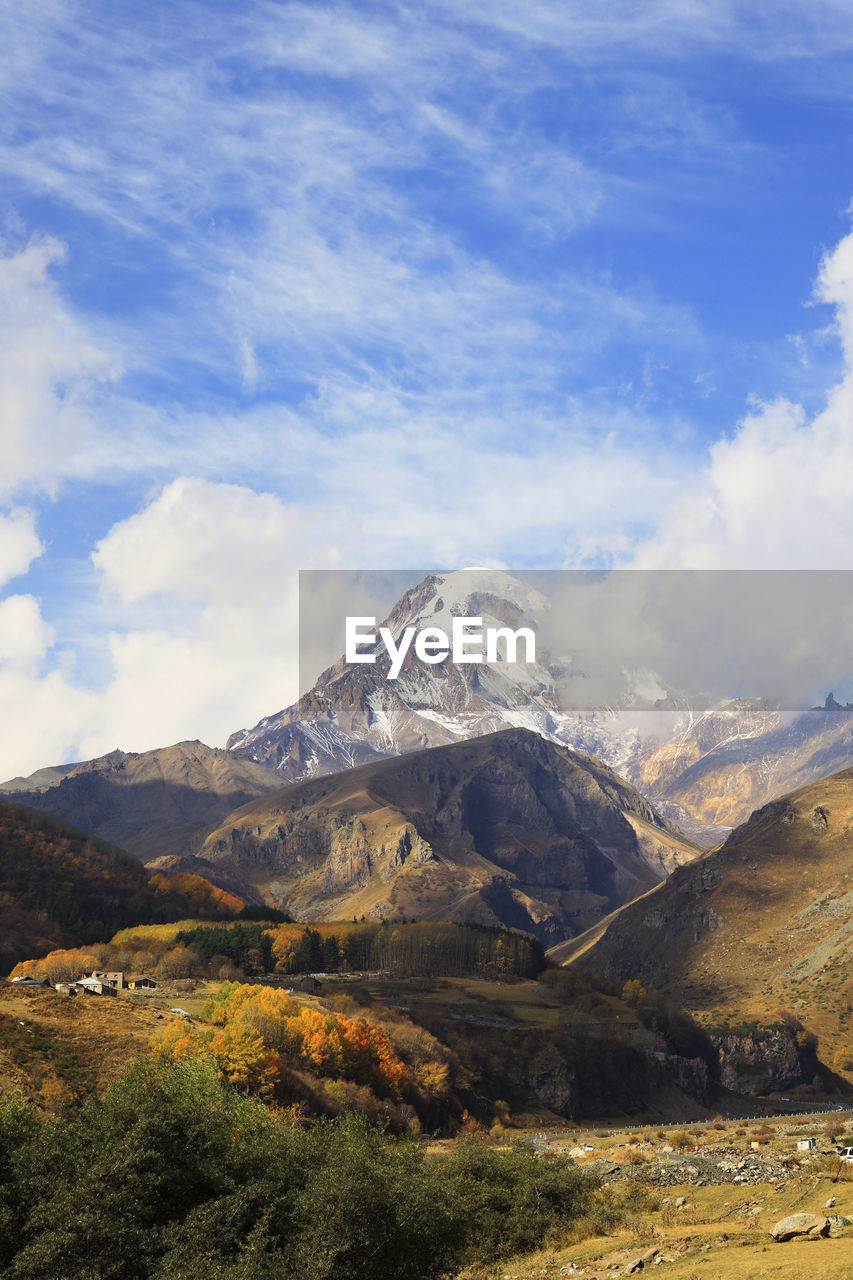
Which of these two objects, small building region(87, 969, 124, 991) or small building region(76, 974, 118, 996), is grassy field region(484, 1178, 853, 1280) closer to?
small building region(76, 974, 118, 996)

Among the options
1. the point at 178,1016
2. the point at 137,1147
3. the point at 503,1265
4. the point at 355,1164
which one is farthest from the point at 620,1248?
the point at 178,1016

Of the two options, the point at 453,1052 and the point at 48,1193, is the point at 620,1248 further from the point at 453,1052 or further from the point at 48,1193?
the point at 453,1052

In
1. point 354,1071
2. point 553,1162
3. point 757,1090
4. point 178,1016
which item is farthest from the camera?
point 757,1090

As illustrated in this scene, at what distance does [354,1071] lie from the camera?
128 meters

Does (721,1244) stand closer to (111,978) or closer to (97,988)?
(97,988)

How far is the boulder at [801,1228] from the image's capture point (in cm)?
4128

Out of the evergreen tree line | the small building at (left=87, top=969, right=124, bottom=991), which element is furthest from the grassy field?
the small building at (left=87, top=969, right=124, bottom=991)

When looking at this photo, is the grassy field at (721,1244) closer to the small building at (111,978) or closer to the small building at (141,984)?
the small building at (141,984)

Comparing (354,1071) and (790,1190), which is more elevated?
(790,1190)

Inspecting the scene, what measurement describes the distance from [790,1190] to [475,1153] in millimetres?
17822

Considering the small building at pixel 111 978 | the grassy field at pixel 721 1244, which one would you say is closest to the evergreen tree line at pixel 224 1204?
the grassy field at pixel 721 1244

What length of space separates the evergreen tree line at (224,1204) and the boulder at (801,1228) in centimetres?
1387

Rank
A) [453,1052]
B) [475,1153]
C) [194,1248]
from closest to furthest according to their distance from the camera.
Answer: [194,1248] → [475,1153] → [453,1052]

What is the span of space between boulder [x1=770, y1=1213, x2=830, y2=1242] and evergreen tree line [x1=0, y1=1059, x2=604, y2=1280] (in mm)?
13871
